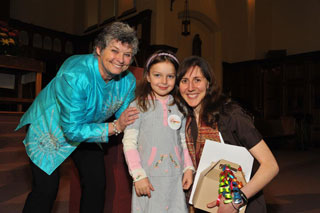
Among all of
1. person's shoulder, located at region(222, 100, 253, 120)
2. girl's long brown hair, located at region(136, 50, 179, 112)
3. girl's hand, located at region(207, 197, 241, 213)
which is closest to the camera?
girl's hand, located at region(207, 197, 241, 213)

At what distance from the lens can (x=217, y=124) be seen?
1.55 m

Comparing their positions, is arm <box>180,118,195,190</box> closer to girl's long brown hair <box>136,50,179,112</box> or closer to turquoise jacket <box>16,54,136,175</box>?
girl's long brown hair <box>136,50,179,112</box>

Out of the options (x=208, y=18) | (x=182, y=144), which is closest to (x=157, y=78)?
(x=182, y=144)

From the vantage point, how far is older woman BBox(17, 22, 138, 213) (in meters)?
1.51

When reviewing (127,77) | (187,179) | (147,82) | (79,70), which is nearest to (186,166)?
(187,179)

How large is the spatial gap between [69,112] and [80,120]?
0.08 meters

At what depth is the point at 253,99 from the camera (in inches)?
384

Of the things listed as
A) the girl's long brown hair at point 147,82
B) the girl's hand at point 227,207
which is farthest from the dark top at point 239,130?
the girl's long brown hair at point 147,82

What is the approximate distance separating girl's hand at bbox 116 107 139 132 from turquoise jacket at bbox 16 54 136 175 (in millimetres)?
91

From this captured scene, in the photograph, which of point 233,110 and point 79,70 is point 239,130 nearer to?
point 233,110

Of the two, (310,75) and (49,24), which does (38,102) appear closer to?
(49,24)

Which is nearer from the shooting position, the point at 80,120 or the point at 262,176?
the point at 262,176

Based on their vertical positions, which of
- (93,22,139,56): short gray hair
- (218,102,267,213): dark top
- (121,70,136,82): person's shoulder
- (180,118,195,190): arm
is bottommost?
(180,118,195,190): arm

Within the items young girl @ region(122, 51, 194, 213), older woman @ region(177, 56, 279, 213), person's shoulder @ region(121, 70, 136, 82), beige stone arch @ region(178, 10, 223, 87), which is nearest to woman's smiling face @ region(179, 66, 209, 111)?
older woman @ region(177, 56, 279, 213)
